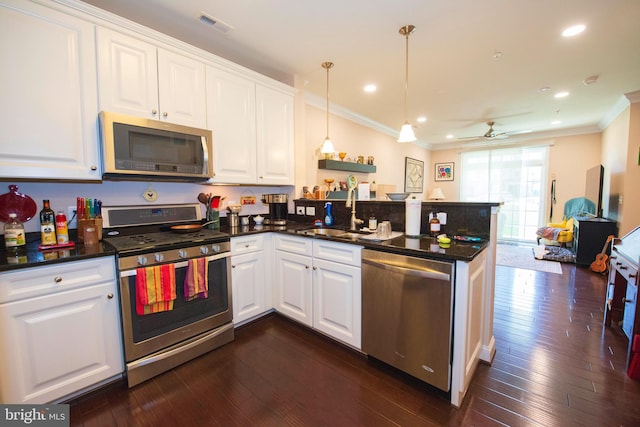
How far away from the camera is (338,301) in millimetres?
2076

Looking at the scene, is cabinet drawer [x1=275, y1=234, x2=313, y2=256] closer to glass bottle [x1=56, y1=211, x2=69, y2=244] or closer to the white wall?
the white wall

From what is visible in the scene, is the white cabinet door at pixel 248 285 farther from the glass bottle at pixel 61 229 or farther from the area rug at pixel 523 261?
the area rug at pixel 523 261

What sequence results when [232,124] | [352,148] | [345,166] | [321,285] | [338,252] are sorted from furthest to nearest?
[352,148] < [345,166] < [232,124] < [321,285] < [338,252]

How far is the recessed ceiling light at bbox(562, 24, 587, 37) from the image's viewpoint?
2205 millimetres

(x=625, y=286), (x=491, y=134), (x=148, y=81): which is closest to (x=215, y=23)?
(x=148, y=81)

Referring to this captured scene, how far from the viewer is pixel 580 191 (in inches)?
230

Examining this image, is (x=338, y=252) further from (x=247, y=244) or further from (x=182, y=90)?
(x=182, y=90)

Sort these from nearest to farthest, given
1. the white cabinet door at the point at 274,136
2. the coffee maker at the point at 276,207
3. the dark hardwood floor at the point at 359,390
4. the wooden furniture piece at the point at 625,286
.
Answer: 1. the dark hardwood floor at the point at 359,390
2. the wooden furniture piece at the point at 625,286
3. the white cabinet door at the point at 274,136
4. the coffee maker at the point at 276,207

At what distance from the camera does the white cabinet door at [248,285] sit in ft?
7.54

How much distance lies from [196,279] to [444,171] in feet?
24.8

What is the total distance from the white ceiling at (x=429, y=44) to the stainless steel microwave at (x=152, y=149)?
0.92m

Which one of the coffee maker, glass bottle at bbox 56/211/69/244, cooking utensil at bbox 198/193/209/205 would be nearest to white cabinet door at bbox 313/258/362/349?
the coffee maker

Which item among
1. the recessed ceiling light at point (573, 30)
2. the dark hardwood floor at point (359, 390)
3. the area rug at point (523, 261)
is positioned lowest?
the dark hardwood floor at point (359, 390)

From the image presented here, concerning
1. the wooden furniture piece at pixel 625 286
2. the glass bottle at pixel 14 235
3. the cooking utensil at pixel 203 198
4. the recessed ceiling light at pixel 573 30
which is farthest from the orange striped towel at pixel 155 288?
the recessed ceiling light at pixel 573 30
